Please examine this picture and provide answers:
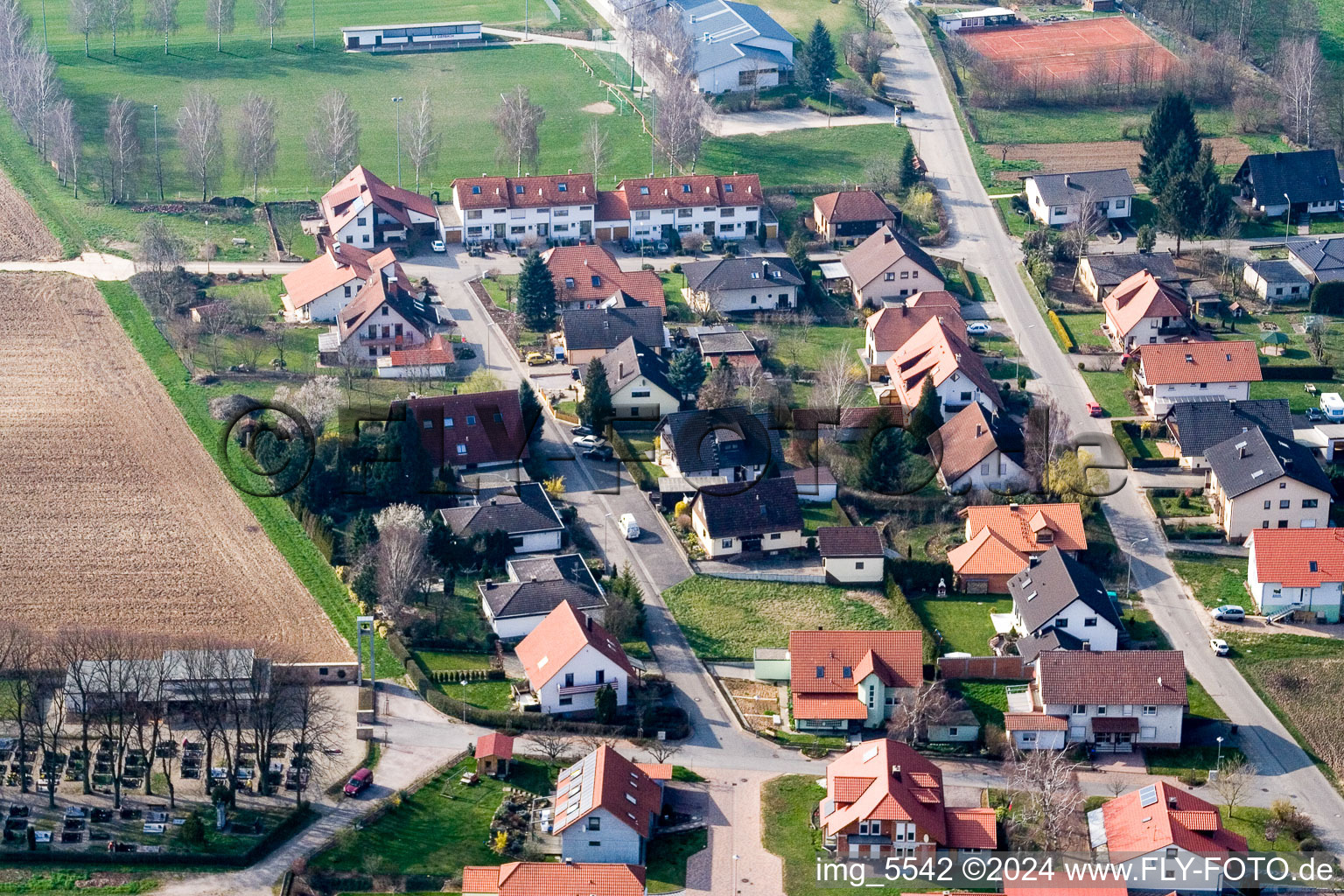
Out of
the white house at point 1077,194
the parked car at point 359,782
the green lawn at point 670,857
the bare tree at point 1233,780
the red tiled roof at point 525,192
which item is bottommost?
the green lawn at point 670,857

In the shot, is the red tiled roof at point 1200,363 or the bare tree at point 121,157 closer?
the red tiled roof at point 1200,363

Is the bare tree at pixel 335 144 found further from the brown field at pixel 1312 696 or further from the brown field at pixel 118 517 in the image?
the brown field at pixel 1312 696

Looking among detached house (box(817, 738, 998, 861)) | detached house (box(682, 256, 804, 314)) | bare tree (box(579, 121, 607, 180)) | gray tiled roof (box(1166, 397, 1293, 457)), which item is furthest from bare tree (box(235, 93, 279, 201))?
detached house (box(817, 738, 998, 861))

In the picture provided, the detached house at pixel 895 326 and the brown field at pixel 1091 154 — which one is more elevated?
the brown field at pixel 1091 154

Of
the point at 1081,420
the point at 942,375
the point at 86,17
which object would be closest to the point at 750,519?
the point at 942,375

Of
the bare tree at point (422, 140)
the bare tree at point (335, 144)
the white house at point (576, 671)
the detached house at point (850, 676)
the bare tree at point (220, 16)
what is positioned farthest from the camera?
the bare tree at point (220, 16)

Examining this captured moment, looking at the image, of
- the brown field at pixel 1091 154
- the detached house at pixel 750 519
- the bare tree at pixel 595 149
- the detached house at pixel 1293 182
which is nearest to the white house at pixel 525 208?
the bare tree at pixel 595 149

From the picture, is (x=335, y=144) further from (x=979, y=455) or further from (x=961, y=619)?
(x=961, y=619)
